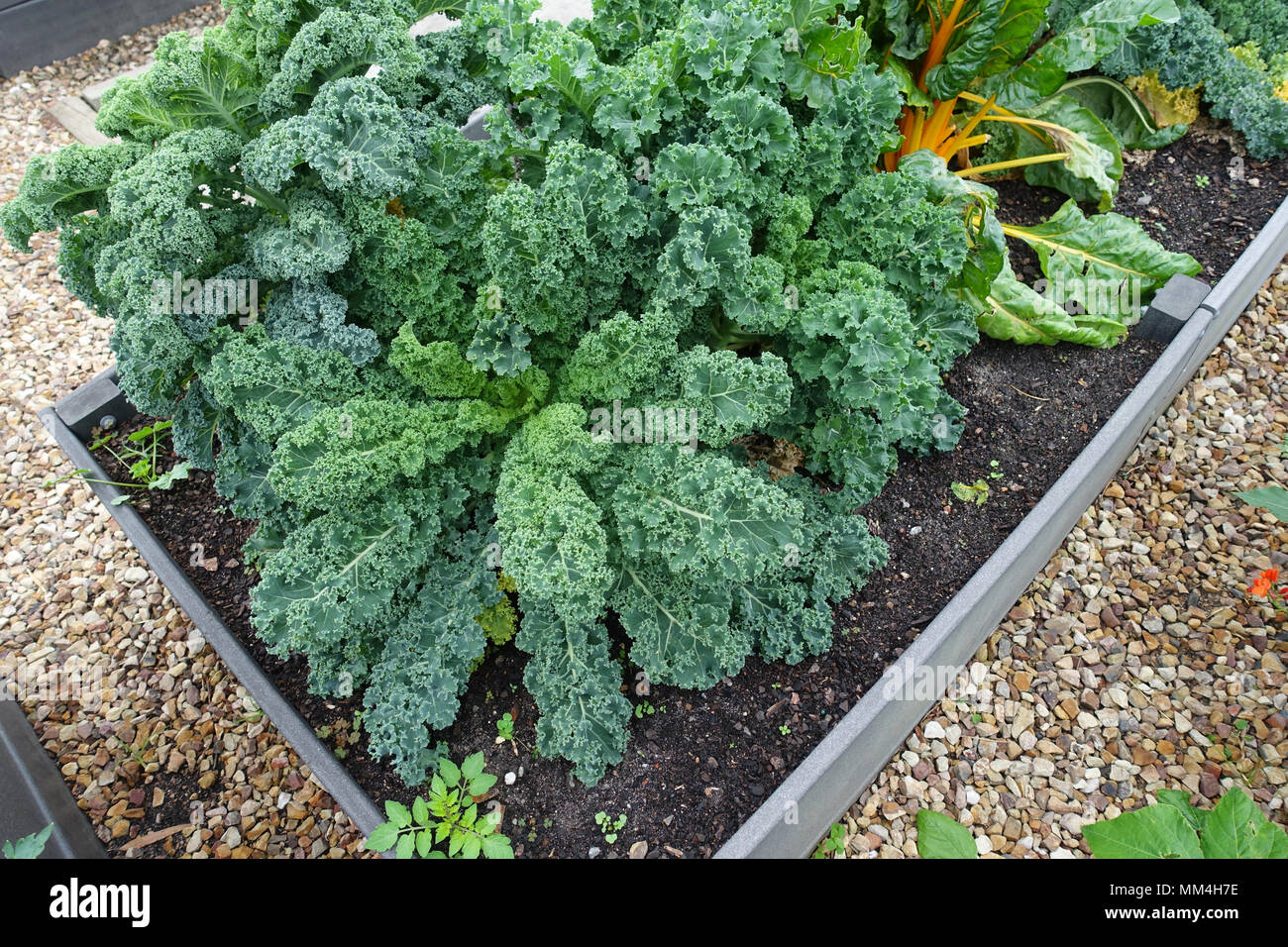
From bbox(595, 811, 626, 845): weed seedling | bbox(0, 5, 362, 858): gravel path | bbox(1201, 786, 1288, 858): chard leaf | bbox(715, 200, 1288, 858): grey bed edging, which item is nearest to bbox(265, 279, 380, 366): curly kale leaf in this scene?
bbox(0, 5, 362, 858): gravel path

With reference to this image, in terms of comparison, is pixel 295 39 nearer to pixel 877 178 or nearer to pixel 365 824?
pixel 877 178

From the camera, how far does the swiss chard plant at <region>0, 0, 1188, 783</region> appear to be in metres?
2.94

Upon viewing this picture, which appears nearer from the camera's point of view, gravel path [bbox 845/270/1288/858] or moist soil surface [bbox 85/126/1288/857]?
moist soil surface [bbox 85/126/1288/857]

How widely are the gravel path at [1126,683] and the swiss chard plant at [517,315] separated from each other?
0.87 m

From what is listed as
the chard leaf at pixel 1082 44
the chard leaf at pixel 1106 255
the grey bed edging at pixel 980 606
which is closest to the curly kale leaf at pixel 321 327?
the grey bed edging at pixel 980 606

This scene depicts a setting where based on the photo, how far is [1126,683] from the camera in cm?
360

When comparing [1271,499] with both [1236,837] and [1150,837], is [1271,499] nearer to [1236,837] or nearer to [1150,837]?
[1236,837]

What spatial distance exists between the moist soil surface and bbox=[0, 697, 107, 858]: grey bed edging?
0.94 metres

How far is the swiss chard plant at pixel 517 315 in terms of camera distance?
2.94 m

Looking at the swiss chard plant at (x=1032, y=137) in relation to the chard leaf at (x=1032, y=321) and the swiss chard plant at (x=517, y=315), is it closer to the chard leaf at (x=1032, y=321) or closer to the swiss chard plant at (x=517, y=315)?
the chard leaf at (x=1032, y=321)

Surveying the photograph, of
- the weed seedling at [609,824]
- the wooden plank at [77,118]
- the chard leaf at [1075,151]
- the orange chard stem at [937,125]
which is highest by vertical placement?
the wooden plank at [77,118]

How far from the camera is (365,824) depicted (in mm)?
3008

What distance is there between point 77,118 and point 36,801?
545 cm

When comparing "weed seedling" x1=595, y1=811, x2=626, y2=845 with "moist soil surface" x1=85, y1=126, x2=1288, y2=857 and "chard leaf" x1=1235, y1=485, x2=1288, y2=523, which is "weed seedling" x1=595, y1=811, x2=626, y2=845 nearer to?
"moist soil surface" x1=85, y1=126, x2=1288, y2=857
